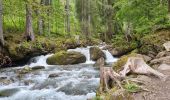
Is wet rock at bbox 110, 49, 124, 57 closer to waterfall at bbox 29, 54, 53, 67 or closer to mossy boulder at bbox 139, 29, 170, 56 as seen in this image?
mossy boulder at bbox 139, 29, 170, 56

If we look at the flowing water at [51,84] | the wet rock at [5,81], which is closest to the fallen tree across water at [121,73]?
the flowing water at [51,84]

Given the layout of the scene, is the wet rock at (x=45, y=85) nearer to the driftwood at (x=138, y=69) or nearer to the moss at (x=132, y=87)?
the driftwood at (x=138, y=69)

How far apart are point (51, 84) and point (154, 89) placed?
20.8ft

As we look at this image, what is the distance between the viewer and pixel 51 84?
43.1ft

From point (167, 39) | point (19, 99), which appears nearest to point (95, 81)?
point (19, 99)

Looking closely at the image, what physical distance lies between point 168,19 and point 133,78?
8210 mm

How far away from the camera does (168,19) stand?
51.2 ft

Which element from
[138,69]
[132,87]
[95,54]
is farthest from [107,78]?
[95,54]

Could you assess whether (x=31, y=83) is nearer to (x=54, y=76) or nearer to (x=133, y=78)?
(x=54, y=76)

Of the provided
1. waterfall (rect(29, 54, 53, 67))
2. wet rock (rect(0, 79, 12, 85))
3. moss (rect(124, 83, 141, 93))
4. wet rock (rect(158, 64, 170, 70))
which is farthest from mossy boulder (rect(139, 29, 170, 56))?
moss (rect(124, 83, 141, 93))

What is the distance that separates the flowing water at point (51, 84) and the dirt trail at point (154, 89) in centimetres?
296

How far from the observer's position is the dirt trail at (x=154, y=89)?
723 centimetres

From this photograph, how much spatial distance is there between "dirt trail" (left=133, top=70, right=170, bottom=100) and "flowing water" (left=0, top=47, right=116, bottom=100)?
9.72 feet

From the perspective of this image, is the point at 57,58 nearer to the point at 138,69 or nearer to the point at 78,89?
the point at 78,89
